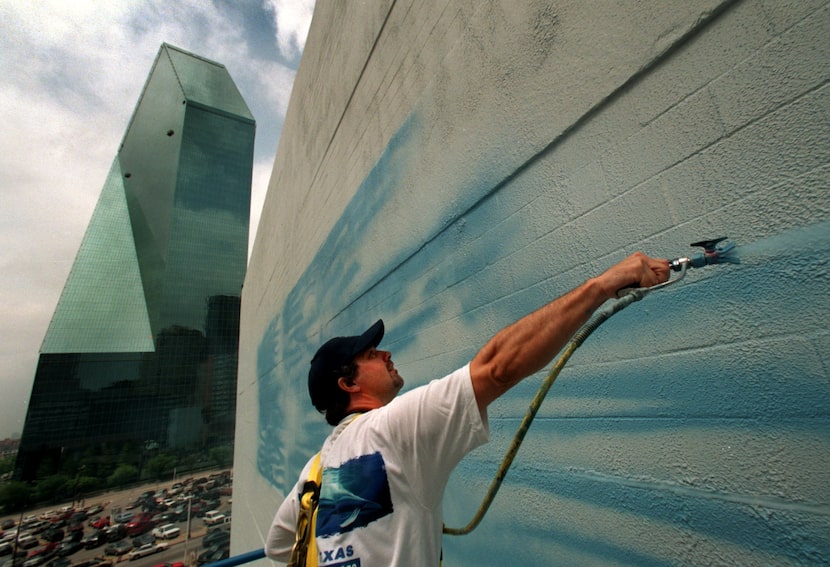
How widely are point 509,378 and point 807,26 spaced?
3.07 feet

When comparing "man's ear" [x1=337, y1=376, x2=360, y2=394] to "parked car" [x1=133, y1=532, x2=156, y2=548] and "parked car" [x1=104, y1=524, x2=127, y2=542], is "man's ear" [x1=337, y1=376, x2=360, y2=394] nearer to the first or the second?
"parked car" [x1=133, y1=532, x2=156, y2=548]

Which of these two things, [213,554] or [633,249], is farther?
[213,554]

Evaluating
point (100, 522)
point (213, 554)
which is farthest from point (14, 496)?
point (213, 554)

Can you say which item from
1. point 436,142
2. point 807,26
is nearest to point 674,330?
point 807,26

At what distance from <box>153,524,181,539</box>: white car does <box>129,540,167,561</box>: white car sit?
123cm

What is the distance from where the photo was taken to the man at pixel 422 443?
2.65 feet

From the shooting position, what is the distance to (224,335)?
172 feet

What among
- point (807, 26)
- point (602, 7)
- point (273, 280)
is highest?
point (273, 280)

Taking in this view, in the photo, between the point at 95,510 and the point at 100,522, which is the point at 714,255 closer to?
the point at 100,522

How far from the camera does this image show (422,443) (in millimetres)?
900

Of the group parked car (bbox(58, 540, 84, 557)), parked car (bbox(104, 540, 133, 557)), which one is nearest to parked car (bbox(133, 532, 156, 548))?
parked car (bbox(104, 540, 133, 557))

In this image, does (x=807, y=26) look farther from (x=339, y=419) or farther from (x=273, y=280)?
(x=273, y=280)

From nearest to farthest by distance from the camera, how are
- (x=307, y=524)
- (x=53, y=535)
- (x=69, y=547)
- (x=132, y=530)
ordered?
1. (x=307, y=524)
2. (x=69, y=547)
3. (x=132, y=530)
4. (x=53, y=535)

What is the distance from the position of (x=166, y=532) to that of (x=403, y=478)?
3503 cm
